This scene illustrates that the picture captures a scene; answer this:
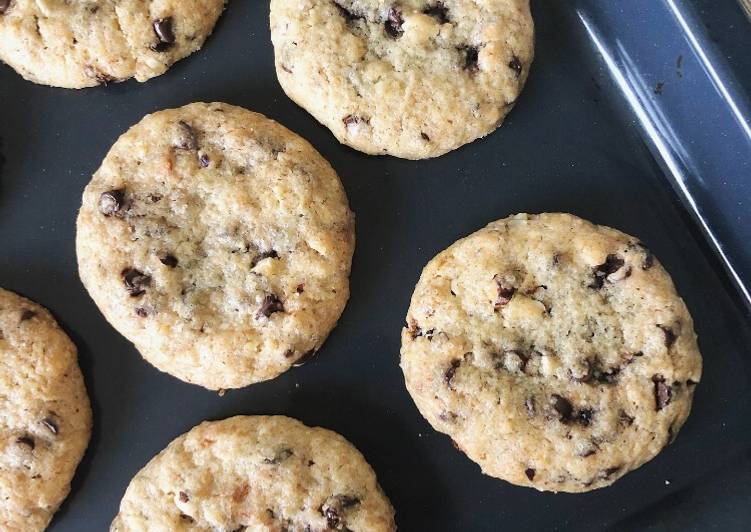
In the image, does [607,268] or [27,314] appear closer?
[607,268]

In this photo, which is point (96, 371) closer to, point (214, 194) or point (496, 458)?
point (214, 194)

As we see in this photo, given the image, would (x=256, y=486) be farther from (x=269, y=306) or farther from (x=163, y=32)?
(x=163, y=32)

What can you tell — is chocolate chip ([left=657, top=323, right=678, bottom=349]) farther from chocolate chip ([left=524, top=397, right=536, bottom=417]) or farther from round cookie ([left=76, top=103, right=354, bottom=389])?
round cookie ([left=76, top=103, right=354, bottom=389])

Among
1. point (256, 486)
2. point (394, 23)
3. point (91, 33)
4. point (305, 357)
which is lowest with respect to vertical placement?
point (256, 486)

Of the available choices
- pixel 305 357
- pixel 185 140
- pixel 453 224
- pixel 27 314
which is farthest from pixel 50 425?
pixel 453 224

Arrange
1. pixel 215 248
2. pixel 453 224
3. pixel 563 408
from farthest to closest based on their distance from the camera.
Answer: pixel 453 224
pixel 215 248
pixel 563 408

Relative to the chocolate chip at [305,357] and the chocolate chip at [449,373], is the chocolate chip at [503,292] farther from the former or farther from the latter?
the chocolate chip at [305,357]
